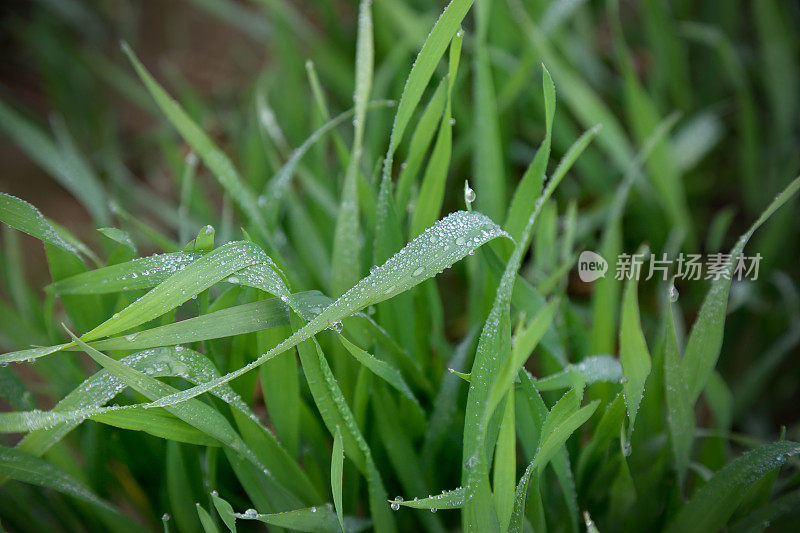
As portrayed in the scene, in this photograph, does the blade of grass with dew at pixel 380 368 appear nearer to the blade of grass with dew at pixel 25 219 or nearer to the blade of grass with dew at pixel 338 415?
the blade of grass with dew at pixel 338 415

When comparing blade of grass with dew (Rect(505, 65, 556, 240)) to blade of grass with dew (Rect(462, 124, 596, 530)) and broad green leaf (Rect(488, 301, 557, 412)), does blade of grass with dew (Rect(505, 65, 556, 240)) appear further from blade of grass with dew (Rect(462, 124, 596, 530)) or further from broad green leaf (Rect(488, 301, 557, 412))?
broad green leaf (Rect(488, 301, 557, 412))

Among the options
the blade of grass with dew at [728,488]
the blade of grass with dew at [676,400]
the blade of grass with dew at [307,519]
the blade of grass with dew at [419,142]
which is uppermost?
the blade of grass with dew at [419,142]

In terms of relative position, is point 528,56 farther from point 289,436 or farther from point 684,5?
point 289,436

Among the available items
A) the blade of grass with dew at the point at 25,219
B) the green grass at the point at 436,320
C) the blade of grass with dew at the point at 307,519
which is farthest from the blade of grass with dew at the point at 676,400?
the blade of grass with dew at the point at 25,219

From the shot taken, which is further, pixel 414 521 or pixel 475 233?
pixel 414 521

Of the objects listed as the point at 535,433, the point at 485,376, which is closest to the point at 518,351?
the point at 485,376

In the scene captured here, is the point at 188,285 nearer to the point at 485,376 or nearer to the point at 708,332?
the point at 485,376

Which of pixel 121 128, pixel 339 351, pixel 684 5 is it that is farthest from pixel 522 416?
pixel 121 128
